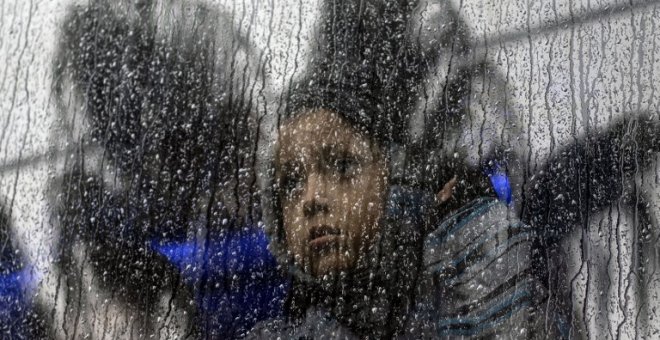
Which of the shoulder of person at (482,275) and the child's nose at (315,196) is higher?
the child's nose at (315,196)

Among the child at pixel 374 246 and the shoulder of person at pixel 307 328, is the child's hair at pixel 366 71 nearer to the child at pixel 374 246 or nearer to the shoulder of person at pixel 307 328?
the child at pixel 374 246

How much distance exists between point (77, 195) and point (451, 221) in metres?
0.76

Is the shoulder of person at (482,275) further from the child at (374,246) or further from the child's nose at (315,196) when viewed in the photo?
the child's nose at (315,196)

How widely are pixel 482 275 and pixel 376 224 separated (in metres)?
0.20

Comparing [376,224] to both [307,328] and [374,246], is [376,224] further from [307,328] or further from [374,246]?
[307,328]

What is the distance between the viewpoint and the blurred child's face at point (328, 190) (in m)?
1.28

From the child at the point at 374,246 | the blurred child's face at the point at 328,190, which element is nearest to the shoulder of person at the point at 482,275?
the child at the point at 374,246

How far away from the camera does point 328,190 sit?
130 centimetres

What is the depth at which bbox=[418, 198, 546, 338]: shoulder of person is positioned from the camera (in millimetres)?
1162

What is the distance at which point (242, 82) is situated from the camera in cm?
143

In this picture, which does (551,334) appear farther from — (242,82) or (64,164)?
(64,164)

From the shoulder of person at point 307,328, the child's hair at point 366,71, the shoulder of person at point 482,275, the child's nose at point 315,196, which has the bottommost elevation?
the shoulder of person at point 307,328

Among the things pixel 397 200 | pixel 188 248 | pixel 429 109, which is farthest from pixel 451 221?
pixel 188 248

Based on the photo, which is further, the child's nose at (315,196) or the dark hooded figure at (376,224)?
the child's nose at (315,196)
